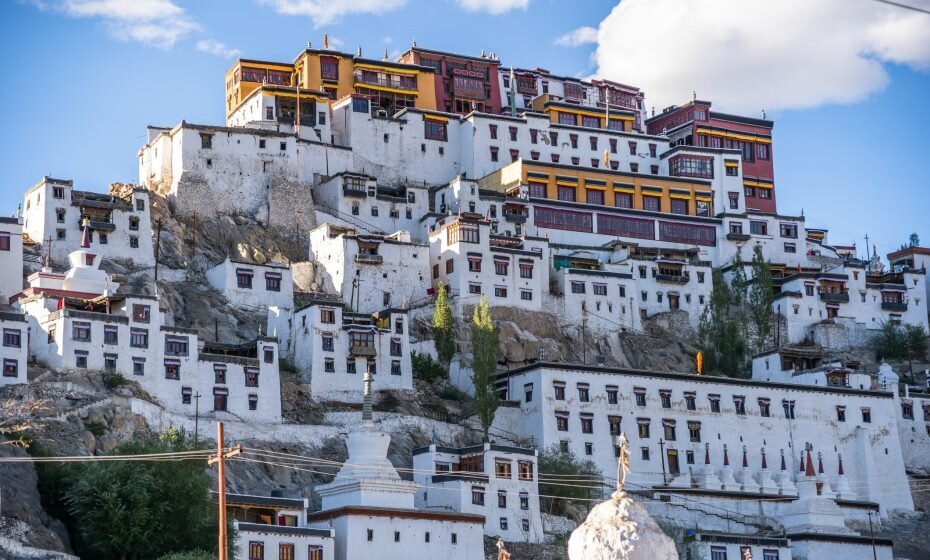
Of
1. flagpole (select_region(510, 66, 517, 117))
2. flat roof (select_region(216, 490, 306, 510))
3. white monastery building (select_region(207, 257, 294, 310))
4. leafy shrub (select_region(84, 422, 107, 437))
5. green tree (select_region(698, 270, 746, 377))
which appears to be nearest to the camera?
flat roof (select_region(216, 490, 306, 510))

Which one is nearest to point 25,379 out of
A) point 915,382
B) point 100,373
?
point 100,373

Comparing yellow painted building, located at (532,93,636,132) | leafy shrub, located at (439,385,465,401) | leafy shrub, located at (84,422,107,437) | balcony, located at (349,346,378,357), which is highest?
yellow painted building, located at (532,93,636,132)

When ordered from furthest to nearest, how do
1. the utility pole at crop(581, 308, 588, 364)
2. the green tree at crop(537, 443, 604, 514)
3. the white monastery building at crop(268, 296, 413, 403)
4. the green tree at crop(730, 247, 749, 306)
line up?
1. the green tree at crop(730, 247, 749, 306)
2. the utility pole at crop(581, 308, 588, 364)
3. the white monastery building at crop(268, 296, 413, 403)
4. the green tree at crop(537, 443, 604, 514)

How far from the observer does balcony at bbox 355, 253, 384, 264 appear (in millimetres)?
87312

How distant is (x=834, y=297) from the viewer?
102 m

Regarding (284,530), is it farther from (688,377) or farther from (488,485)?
(688,377)

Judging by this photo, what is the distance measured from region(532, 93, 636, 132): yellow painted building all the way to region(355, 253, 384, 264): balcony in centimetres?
2813

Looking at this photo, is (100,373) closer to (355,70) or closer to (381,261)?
(381,261)

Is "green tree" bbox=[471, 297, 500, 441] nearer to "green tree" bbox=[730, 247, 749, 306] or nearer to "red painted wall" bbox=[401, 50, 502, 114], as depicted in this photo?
"green tree" bbox=[730, 247, 749, 306]

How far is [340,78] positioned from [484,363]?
3533 cm

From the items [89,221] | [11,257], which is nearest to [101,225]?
[89,221]

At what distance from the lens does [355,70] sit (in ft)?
352

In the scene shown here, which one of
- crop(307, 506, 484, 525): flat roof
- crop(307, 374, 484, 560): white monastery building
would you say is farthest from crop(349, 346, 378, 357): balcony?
crop(307, 506, 484, 525): flat roof

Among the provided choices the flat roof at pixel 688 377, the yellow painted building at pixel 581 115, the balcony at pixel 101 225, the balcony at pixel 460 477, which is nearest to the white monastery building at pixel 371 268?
the flat roof at pixel 688 377
